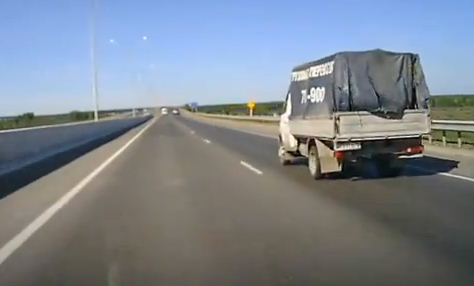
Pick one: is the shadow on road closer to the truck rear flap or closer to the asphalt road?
the asphalt road

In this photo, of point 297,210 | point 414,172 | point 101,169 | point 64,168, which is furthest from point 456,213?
point 64,168

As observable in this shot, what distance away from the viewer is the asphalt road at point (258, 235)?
7.12 meters

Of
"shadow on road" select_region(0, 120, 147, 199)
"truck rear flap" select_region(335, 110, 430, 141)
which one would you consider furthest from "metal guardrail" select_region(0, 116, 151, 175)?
"truck rear flap" select_region(335, 110, 430, 141)

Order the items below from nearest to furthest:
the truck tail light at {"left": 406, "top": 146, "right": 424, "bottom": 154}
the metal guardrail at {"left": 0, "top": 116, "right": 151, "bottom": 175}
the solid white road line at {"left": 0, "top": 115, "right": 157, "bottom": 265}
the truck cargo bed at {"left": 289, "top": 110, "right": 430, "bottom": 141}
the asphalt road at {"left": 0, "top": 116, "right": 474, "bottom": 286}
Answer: the asphalt road at {"left": 0, "top": 116, "right": 474, "bottom": 286}, the solid white road line at {"left": 0, "top": 115, "right": 157, "bottom": 265}, the truck cargo bed at {"left": 289, "top": 110, "right": 430, "bottom": 141}, the truck tail light at {"left": 406, "top": 146, "right": 424, "bottom": 154}, the metal guardrail at {"left": 0, "top": 116, "right": 151, "bottom": 175}

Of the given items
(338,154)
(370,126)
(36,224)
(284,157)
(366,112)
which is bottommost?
(36,224)

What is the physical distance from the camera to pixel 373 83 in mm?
16562

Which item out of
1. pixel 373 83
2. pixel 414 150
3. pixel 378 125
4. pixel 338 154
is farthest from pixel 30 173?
pixel 414 150

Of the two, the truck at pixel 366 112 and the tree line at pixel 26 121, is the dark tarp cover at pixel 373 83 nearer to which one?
the truck at pixel 366 112

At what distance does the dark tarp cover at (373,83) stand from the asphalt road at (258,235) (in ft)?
6.01

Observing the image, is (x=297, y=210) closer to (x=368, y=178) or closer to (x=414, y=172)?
(x=368, y=178)

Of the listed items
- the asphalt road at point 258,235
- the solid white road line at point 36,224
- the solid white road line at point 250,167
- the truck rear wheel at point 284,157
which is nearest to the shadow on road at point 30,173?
the asphalt road at point 258,235

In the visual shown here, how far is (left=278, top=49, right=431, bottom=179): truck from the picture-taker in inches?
609

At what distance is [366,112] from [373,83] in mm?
1114

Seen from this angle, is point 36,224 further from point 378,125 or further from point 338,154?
point 378,125
